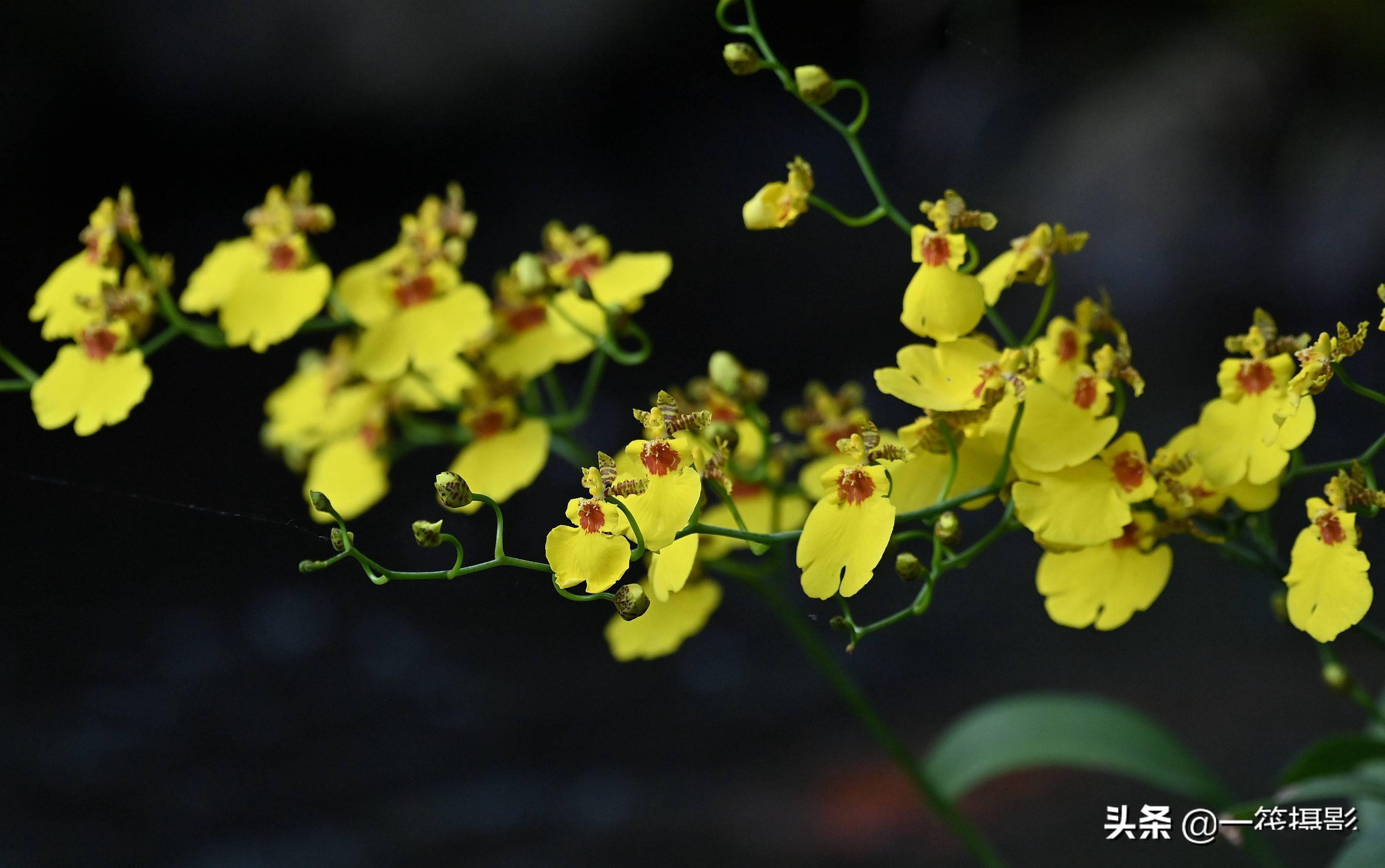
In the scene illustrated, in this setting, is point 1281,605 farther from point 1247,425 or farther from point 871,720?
point 871,720

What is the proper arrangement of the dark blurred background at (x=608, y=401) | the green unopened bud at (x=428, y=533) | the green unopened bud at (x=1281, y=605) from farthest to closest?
the dark blurred background at (x=608, y=401) < the green unopened bud at (x=1281, y=605) < the green unopened bud at (x=428, y=533)

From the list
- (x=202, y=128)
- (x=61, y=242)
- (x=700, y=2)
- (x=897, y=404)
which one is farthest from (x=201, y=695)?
(x=700, y=2)

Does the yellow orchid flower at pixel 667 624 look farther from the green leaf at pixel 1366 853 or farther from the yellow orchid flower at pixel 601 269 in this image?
the green leaf at pixel 1366 853

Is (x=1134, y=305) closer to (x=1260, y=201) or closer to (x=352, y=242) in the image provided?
(x=1260, y=201)

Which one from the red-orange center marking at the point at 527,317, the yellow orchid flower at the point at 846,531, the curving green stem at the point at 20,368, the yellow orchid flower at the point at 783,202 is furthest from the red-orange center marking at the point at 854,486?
the curving green stem at the point at 20,368

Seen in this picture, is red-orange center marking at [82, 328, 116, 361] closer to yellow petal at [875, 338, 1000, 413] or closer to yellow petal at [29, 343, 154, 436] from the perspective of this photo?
yellow petal at [29, 343, 154, 436]

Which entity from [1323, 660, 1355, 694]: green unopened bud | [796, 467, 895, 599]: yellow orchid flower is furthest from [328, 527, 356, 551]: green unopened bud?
[1323, 660, 1355, 694]: green unopened bud
